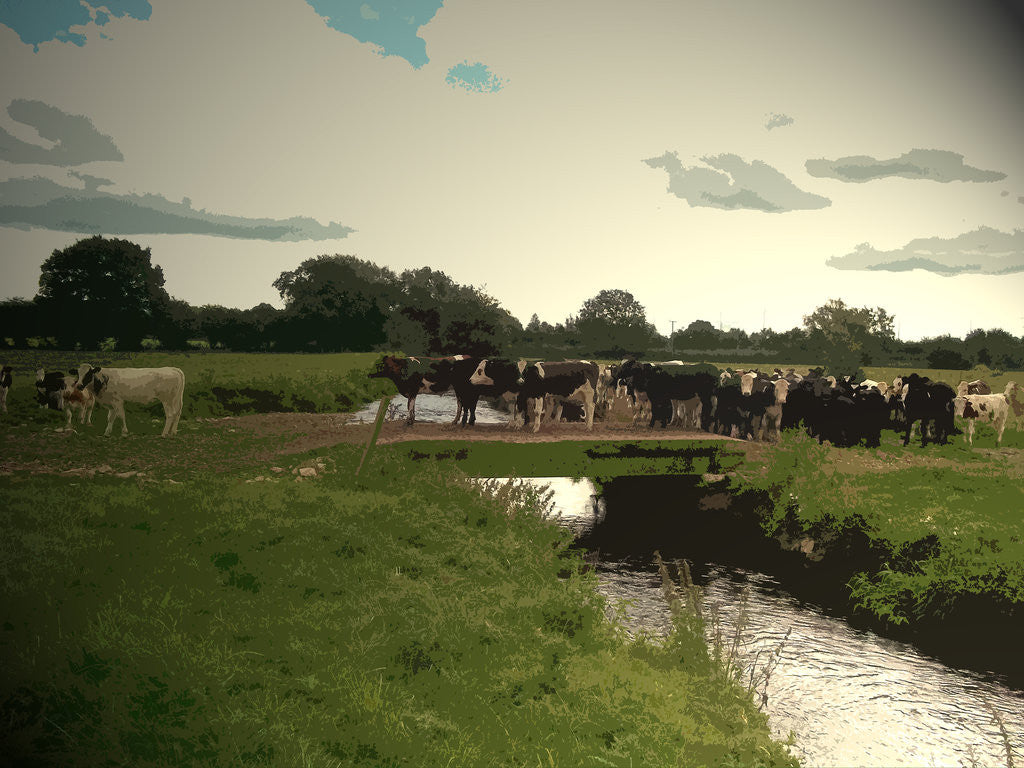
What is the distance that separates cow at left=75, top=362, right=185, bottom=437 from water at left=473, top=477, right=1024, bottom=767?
12.4m

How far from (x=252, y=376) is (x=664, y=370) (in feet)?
54.5

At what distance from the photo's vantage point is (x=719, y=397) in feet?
78.1

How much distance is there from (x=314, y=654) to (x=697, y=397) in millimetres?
20073

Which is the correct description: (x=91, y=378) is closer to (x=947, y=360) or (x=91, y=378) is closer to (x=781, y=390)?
(x=781, y=390)

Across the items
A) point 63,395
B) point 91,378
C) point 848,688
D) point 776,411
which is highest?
point 91,378

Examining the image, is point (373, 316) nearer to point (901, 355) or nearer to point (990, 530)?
point (990, 530)

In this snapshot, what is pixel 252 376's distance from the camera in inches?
1053

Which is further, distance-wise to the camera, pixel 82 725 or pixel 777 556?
pixel 777 556

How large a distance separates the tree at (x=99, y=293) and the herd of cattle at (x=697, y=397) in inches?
234

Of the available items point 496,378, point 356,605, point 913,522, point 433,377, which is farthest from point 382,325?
point 356,605

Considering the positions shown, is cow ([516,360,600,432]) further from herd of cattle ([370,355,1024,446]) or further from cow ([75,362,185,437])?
cow ([75,362,185,437])

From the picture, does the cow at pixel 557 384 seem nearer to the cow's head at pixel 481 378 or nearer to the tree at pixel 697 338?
the cow's head at pixel 481 378

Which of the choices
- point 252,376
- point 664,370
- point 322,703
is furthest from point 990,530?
point 252,376

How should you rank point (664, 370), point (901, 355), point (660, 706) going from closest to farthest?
point (660, 706) < point (664, 370) < point (901, 355)
